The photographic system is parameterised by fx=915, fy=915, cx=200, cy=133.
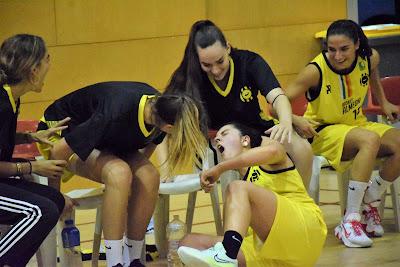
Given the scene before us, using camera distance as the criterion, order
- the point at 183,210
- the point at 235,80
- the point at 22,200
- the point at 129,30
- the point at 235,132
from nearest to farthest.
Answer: the point at 22,200
the point at 235,132
the point at 235,80
the point at 183,210
the point at 129,30

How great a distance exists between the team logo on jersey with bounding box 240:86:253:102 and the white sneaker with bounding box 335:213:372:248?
2.83 feet

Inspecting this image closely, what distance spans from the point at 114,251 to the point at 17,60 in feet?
2.96

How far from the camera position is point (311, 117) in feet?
16.5

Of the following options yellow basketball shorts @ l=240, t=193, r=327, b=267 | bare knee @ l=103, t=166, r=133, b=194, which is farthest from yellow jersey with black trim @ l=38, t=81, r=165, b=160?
yellow basketball shorts @ l=240, t=193, r=327, b=267

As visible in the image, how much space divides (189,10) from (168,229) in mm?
2561

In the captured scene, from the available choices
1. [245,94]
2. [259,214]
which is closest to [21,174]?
[259,214]

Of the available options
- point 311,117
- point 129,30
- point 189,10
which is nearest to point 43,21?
point 129,30

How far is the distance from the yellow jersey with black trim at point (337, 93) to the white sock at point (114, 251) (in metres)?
1.56

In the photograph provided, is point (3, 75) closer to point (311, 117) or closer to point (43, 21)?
point (311, 117)

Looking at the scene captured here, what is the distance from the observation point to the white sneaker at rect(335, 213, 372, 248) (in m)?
4.68

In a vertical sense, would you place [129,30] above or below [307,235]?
above

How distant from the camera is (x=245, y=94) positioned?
14.7ft

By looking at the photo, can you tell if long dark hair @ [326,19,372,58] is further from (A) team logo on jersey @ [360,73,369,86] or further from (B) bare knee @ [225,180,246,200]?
(B) bare knee @ [225,180,246,200]

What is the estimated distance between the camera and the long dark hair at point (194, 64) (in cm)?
428
